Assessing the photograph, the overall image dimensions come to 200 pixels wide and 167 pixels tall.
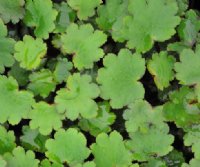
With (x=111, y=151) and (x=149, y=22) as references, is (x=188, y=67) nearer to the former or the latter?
(x=149, y=22)

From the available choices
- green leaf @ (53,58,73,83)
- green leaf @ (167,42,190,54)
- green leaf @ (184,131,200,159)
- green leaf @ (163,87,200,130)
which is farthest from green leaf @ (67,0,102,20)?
green leaf @ (184,131,200,159)

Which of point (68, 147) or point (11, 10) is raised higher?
point (11, 10)

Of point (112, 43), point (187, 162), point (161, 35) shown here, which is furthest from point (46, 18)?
point (187, 162)

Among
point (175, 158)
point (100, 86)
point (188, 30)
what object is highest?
point (188, 30)

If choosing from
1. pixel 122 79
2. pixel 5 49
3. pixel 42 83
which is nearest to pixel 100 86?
pixel 122 79

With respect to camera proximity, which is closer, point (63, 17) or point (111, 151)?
point (111, 151)

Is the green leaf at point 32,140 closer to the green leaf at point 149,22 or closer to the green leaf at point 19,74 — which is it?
the green leaf at point 19,74

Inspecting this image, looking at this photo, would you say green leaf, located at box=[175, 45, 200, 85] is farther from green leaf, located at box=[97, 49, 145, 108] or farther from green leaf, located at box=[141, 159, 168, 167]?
green leaf, located at box=[141, 159, 168, 167]
